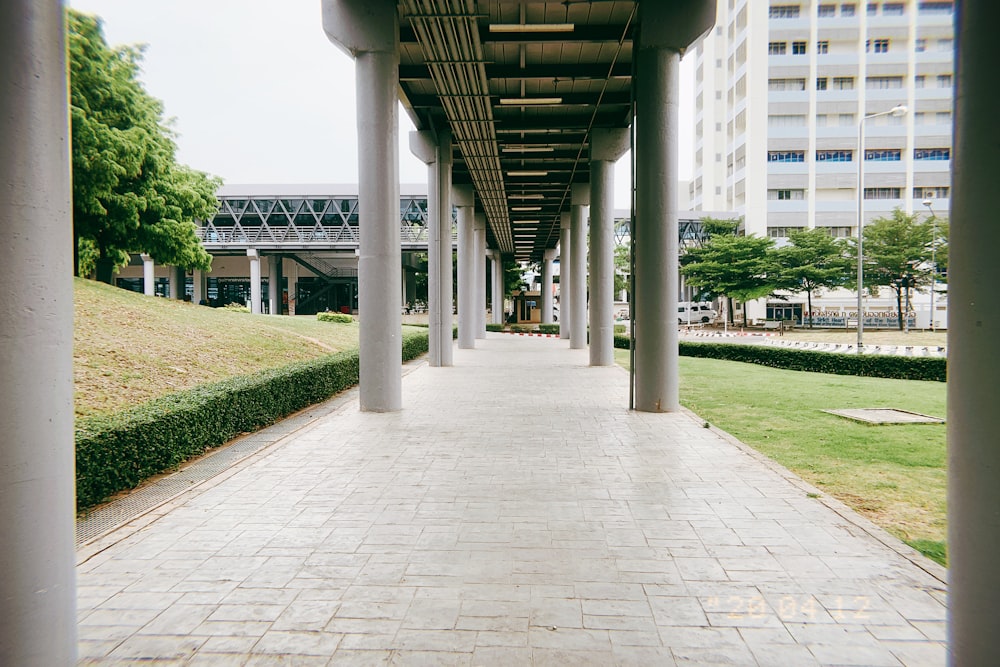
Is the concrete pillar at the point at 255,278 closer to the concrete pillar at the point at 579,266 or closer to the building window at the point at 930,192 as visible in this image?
the concrete pillar at the point at 579,266

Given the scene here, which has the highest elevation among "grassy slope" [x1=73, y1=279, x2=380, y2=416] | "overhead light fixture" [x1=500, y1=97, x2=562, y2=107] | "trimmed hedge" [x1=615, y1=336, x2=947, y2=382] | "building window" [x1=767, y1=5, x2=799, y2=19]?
"building window" [x1=767, y1=5, x2=799, y2=19]

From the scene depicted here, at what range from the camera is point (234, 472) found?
21.1 ft

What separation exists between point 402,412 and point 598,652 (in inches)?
293

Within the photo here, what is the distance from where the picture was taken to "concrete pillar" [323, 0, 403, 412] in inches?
389

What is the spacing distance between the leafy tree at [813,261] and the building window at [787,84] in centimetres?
1971

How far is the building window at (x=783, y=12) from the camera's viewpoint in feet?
178

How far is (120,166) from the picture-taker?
59.5 feet

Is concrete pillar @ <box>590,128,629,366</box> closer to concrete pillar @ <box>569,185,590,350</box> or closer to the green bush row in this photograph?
concrete pillar @ <box>569,185,590,350</box>

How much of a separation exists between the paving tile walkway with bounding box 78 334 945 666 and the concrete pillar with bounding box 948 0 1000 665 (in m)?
0.71

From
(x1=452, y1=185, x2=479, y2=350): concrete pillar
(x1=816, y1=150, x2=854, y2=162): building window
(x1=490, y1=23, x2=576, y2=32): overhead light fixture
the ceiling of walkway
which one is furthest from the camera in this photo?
(x1=816, y1=150, x2=854, y2=162): building window

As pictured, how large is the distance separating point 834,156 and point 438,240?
164ft

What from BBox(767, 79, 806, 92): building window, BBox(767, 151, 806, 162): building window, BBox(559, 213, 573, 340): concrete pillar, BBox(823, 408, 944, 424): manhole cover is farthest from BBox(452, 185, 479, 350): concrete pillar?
BBox(767, 79, 806, 92): building window

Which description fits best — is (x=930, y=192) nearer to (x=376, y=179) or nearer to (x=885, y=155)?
(x=885, y=155)

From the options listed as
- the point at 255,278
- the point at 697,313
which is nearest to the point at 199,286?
the point at 255,278
